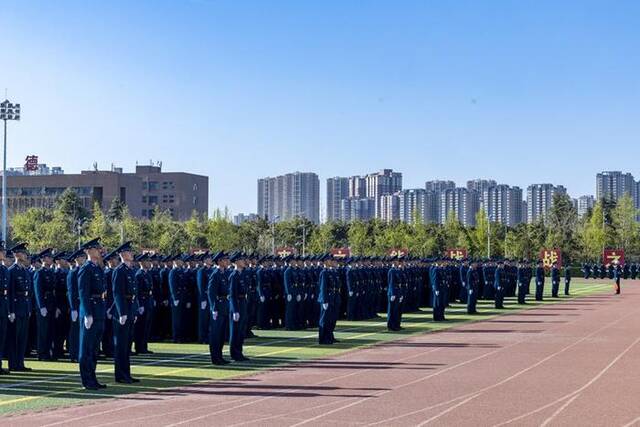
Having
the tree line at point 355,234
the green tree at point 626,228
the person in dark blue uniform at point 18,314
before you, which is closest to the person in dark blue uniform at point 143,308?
the person in dark blue uniform at point 18,314

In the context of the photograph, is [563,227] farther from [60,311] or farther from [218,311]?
[218,311]

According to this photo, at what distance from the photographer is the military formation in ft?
47.7

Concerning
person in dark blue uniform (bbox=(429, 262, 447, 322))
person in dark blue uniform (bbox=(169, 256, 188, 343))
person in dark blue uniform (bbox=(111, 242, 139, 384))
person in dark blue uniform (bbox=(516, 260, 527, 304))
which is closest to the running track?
person in dark blue uniform (bbox=(111, 242, 139, 384))

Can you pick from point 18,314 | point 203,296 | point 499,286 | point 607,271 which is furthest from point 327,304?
point 607,271

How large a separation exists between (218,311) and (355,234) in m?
80.8

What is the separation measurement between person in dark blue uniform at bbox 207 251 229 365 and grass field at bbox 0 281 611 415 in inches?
12.4

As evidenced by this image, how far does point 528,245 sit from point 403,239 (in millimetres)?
15260

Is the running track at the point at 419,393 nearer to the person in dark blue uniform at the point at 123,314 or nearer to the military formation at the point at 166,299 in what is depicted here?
the person in dark blue uniform at the point at 123,314

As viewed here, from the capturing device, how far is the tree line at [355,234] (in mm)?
79938

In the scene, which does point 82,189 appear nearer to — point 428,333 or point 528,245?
point 528,245

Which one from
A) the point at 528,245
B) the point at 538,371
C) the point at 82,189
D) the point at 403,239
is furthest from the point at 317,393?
the point at 82,189

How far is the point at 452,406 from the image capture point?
12320mm

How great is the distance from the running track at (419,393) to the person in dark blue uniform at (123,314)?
3.85ft

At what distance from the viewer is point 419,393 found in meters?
13.5
